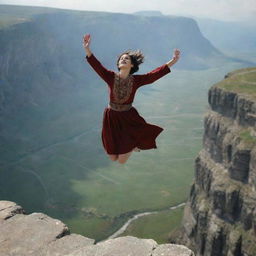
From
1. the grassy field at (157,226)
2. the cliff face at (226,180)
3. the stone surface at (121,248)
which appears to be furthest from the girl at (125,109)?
the grassy field at (157,226)

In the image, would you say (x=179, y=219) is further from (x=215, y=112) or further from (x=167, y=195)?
(x=215, y=112)

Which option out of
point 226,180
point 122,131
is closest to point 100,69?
point 122,131

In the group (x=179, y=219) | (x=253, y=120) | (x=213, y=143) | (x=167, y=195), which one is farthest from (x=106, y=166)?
(x=253, y=120)

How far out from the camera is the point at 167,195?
114750 millimetres

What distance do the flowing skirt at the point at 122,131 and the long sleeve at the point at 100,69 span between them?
43.6 inches

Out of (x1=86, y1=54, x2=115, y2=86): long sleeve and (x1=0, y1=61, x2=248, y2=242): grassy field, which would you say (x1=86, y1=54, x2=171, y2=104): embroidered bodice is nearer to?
(x1=86, y1=54, x2=115, y2=86): long sleeve

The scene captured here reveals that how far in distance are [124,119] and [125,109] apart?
0.34m

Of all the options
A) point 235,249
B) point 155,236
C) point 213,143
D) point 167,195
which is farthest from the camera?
point 167,195

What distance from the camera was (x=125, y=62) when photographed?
13.5 meters

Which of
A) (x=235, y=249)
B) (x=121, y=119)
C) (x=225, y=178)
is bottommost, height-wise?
(x=235, y=249)

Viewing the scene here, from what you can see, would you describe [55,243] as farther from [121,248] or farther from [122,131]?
[122,131]

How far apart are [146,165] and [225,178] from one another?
2842 inches

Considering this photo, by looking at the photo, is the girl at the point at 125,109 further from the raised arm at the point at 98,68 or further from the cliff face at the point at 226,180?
the cliff face at the point at 226,180

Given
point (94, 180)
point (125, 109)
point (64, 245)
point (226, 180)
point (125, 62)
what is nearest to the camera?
point (125, 62)
